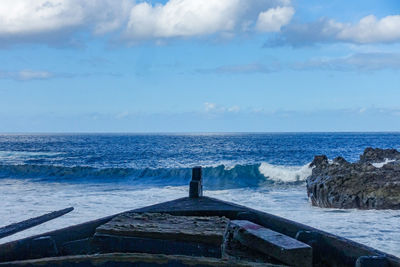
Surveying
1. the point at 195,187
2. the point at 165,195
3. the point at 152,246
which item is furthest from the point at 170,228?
the point at 165,195

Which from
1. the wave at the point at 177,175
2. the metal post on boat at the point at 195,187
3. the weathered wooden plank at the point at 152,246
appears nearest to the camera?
the weathered wooden plank at the point at 152,246

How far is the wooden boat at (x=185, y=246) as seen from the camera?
3.22m

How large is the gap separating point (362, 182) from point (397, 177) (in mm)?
1070

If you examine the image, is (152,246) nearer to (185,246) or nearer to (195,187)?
(185,246)

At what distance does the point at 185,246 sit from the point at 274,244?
0.86 metres

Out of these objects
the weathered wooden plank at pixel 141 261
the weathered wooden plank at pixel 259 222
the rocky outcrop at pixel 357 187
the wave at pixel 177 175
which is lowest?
the wave at pixel 177 175

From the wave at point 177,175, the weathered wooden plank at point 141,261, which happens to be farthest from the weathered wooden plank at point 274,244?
the wave at point 177,175

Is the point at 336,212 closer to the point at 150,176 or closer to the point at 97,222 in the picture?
the point at 97,222

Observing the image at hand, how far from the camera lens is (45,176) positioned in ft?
98.3

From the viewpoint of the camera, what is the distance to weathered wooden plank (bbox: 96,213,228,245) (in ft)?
12.9

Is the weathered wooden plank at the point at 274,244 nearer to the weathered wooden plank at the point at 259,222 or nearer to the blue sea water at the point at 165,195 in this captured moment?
the weathered wooden plank at the point at 259,222

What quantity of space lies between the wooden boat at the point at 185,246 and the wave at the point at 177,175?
20.4 metres

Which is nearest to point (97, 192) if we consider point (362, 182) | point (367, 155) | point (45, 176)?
point (45, 176)

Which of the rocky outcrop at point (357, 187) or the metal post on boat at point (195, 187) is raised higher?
the metal post on boat at point (195, 187)
